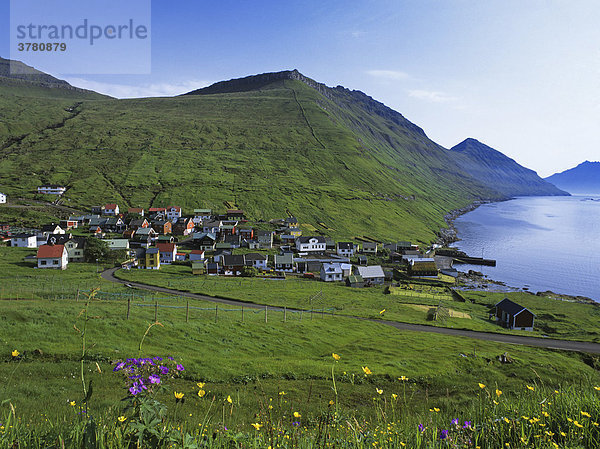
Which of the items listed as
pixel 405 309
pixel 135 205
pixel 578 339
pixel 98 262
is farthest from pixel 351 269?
pixel 135 205

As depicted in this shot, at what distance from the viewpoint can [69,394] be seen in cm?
1419

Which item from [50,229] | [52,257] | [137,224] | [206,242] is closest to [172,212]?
[137,224]

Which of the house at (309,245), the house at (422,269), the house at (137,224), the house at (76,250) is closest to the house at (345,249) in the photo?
the house at (309,245)

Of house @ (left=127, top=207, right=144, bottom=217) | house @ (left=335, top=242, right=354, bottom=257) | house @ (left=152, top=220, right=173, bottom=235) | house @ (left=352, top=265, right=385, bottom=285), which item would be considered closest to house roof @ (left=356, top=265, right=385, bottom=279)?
house @ (left=352, top=265, right=385, bottom=285)

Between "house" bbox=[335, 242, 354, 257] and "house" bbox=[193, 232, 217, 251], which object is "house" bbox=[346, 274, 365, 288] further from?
"house" bbox=[193, 232, 217, 251]

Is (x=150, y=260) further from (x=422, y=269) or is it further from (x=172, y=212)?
(x=422, y=269)

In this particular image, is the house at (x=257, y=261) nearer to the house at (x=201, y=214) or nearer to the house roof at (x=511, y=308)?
the house at (x=201, y=214)

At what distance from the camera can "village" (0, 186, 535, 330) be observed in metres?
90.2

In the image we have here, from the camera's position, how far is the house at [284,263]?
338ft

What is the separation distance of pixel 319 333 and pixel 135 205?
467 ft

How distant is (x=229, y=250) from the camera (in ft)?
375

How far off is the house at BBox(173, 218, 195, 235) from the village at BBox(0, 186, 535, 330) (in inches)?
16.1

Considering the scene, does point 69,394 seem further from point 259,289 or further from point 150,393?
point 259,289

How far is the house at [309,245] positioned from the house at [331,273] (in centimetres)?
2618
